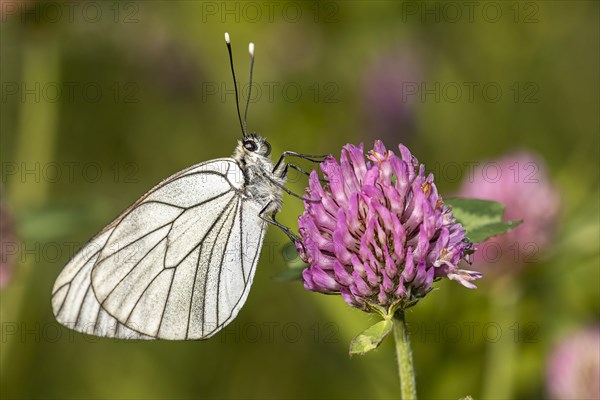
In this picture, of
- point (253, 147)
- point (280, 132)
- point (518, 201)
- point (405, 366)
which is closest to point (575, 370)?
point (518, 201)

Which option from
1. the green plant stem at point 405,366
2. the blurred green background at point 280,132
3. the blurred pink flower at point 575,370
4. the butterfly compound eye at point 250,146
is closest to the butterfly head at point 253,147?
the butterfly compound eye at point 250,146

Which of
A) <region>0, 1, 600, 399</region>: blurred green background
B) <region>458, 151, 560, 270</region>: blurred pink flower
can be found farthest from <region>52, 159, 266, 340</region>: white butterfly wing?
<region>458, 151, 560, 270</region>: blurred pink flower

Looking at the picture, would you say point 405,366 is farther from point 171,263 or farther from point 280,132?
point 280,132

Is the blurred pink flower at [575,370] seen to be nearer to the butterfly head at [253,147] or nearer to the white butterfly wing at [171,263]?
the white butterfly wing at [171,263]

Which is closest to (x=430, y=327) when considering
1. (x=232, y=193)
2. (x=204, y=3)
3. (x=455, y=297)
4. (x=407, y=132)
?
(x=455, y=297)

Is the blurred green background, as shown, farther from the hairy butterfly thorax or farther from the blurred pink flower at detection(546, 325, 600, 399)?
the hairy butterfly thorax
